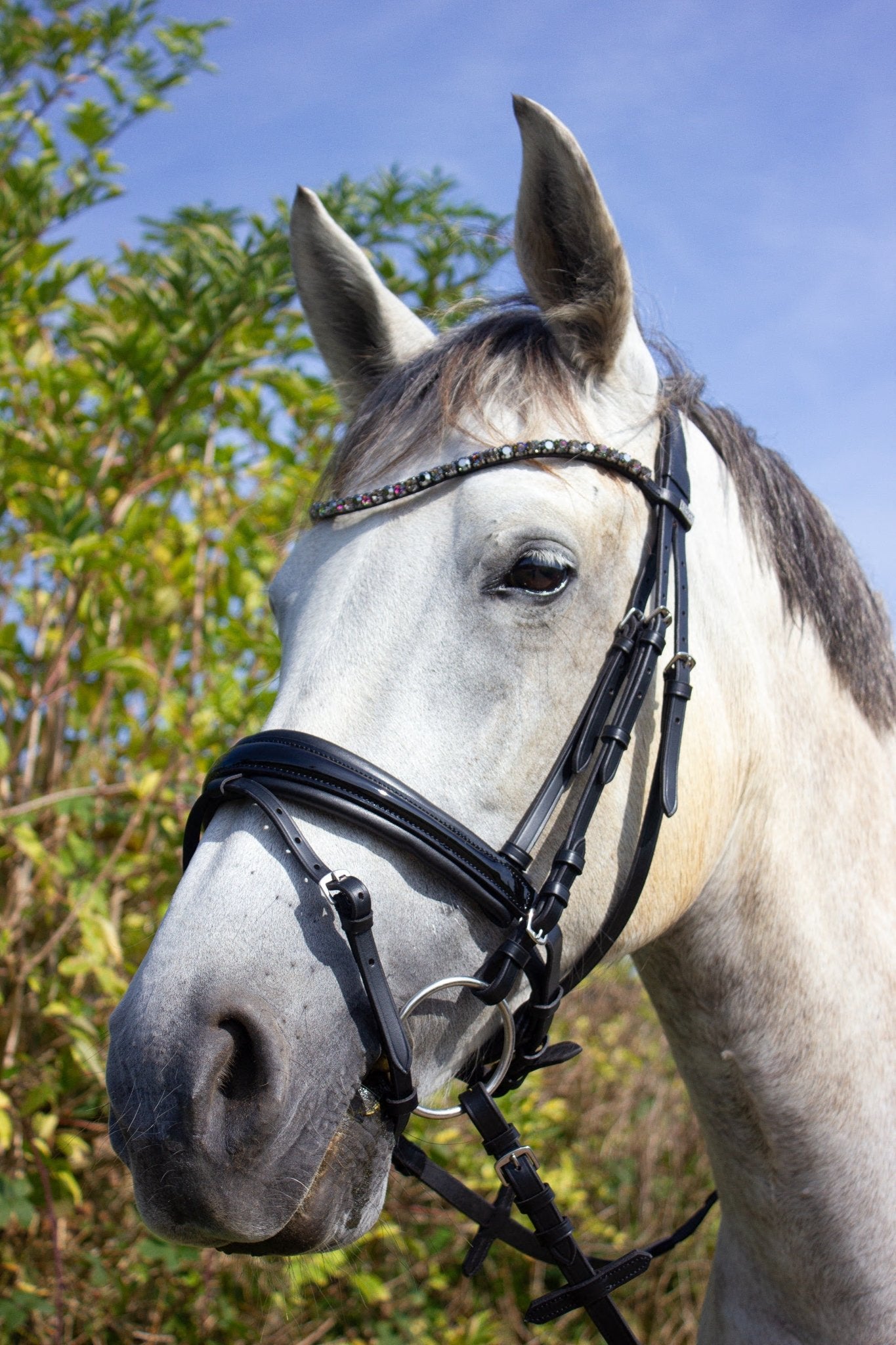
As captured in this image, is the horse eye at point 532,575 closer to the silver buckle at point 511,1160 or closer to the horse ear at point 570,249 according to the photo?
the horse ear at point 570,249

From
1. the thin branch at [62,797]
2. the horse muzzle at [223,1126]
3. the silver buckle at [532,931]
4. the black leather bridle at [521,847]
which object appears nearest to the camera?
the horse muzzle at [223,1126]

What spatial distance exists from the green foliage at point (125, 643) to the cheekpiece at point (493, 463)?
93cm

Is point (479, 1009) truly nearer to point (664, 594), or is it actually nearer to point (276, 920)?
point (276, 920)

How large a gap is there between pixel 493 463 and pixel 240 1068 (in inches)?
40.0

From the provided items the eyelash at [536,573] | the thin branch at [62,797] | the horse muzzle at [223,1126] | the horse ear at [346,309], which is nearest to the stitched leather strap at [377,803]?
the horse muzzle at [223,1126]

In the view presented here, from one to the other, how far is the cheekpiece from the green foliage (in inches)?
36.5

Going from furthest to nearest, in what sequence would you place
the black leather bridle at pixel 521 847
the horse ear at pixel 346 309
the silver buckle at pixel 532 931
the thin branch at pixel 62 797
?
1. the thin branch at pixel 62 797
2. the horse ear at pixel 346 309
3. the silver buckle at pixel 532 931
4. the black leather bridle at pixel 521 847

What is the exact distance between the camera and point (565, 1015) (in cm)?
546

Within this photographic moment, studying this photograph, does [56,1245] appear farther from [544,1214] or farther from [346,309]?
[346,309]

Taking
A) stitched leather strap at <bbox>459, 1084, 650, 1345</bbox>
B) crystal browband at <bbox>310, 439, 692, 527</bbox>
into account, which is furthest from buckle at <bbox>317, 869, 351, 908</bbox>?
crystal browband at <bbox>310, 439, 692, 527</bbox>

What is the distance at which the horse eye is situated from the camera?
1526mm

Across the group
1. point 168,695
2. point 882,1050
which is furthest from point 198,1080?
point 168,695

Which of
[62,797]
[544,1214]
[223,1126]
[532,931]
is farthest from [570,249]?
[62,797]

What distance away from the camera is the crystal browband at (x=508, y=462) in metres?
1.62
